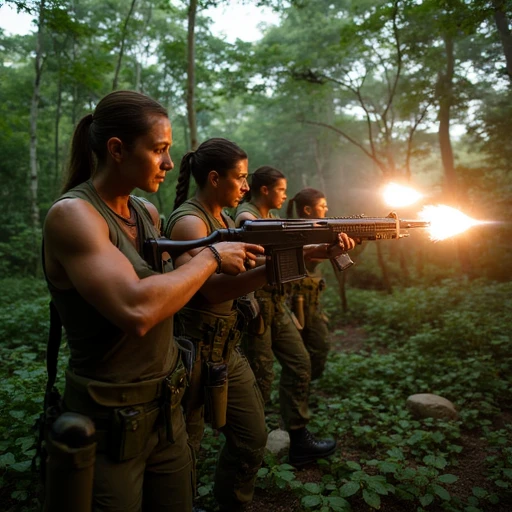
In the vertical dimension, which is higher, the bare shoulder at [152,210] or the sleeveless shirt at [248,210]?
the sleeveless shirt at [248,210]

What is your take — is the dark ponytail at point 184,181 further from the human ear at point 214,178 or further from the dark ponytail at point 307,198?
the dark ponytail at point 307,198

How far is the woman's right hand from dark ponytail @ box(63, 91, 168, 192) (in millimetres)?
659

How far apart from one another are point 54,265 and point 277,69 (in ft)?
40.9

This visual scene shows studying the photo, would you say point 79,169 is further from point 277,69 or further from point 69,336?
point 277,69

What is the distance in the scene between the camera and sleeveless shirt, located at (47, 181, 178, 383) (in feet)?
5.42

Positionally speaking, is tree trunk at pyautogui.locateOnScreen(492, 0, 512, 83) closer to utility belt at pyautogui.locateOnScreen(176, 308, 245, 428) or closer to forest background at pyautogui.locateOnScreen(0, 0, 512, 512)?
forest background at pyautogui.locateOnScreen(0, 0, 512, 512)

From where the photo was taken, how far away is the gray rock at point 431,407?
4.49m

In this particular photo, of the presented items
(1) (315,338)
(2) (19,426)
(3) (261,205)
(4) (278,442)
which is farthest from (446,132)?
(2) (19,426)

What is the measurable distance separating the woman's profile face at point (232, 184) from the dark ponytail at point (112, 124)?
3.48ft

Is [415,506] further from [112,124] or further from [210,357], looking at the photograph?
[112,124]

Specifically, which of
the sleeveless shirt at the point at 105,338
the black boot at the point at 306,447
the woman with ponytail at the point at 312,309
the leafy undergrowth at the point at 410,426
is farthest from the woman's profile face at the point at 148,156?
the woman with ponytail at the point at 312,309

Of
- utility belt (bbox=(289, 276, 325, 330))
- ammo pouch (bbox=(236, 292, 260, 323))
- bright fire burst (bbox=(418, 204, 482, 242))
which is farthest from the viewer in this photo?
utility belt (bbox=(289, 276, 325, 330))

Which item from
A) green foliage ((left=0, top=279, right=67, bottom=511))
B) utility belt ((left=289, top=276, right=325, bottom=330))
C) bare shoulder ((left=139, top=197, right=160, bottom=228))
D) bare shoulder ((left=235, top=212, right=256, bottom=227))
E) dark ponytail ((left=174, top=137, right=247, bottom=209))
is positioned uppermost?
dark ponytail ((left=174, top=137, right=247, bottom=209))

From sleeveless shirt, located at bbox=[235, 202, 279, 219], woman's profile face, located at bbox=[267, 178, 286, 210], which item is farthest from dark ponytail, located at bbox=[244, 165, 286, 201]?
sleeveless shirt, located at bbox=[235, 202, 279, 219]
